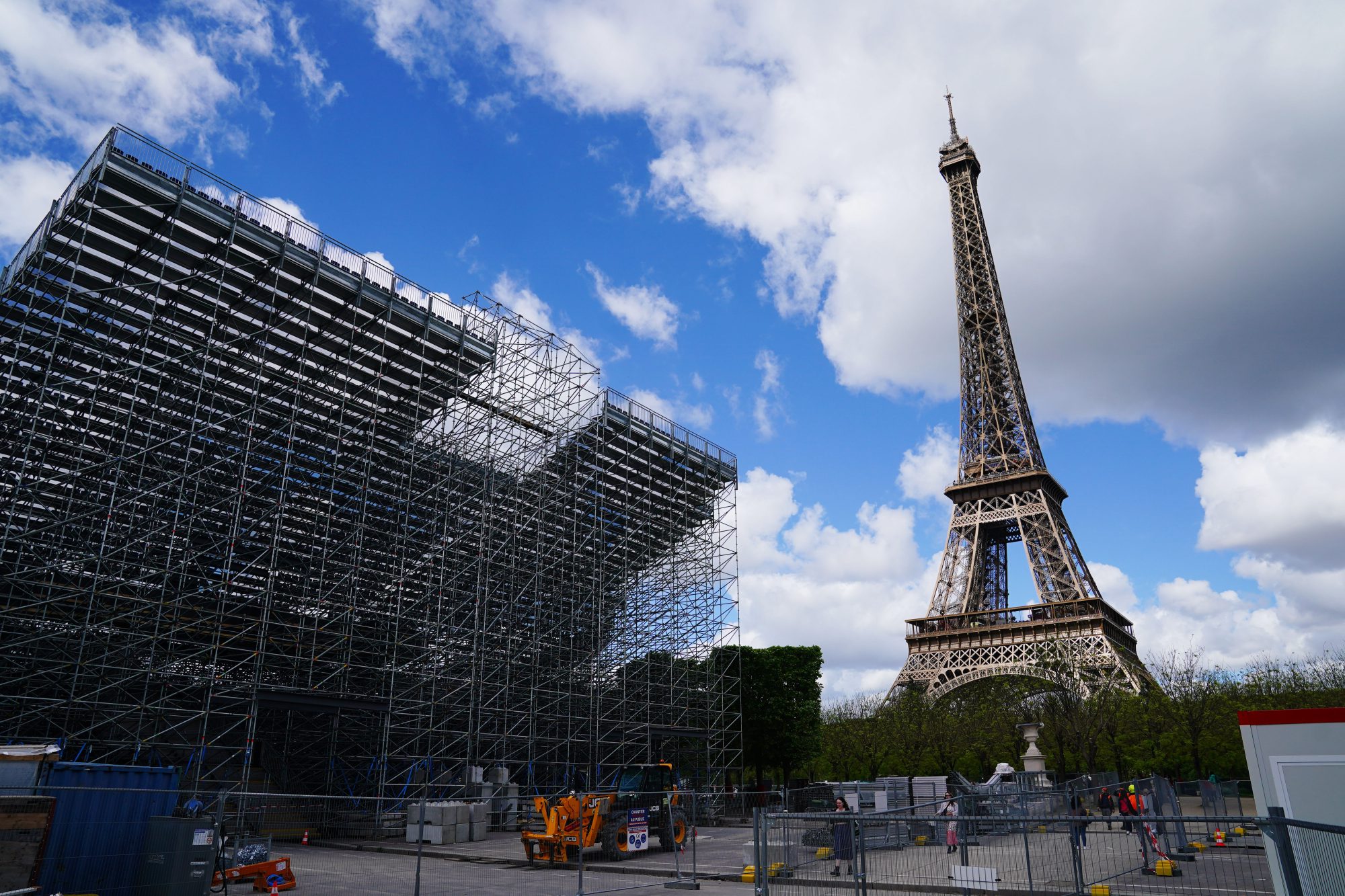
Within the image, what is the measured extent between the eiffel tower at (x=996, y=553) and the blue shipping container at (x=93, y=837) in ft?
124

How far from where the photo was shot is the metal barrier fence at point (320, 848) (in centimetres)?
1131

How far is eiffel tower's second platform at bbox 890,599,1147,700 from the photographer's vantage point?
4662 centimetres

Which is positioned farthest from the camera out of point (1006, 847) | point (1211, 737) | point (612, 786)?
point (1211, 737)

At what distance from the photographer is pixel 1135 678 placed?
43812 mm

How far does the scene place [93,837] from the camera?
12.0m

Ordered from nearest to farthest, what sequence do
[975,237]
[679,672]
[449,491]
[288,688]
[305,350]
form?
1. [288,688]
2. [305,350]
3. [449,491]
4. [679,672]
5. [975,237]

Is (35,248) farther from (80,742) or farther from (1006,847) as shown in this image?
(1006,847)

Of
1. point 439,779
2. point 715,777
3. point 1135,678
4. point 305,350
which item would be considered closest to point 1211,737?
point 1135,678

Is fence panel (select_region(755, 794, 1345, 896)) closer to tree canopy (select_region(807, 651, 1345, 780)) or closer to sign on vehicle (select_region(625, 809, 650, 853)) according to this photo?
sign on vehicle (select_region(625, 809, 650, 853))

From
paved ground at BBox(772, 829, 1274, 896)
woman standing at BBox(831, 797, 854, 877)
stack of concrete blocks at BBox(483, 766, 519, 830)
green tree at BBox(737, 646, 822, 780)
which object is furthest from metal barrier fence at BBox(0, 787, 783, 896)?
green tree at BBox(737, 646, 822, 780)

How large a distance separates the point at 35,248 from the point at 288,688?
1343cm

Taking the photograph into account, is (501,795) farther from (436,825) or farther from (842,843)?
(842,843)

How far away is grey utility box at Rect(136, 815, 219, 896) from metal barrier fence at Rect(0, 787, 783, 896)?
16mm

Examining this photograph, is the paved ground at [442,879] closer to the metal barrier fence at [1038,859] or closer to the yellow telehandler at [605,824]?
the yellow telehandler at [605,824]
